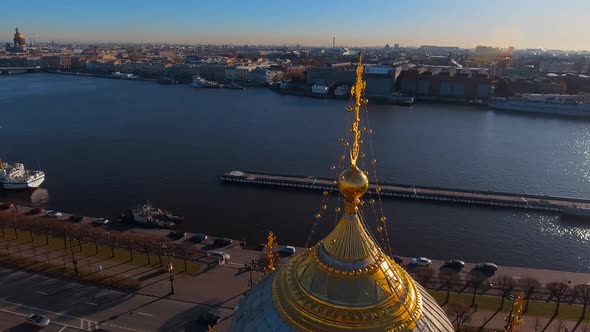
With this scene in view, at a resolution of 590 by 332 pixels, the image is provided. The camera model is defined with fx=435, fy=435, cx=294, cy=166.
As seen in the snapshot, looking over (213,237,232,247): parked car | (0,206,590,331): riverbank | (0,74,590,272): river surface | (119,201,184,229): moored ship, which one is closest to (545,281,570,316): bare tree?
(0,206,590,331): riverbank

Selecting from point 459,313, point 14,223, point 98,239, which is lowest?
point 459,313

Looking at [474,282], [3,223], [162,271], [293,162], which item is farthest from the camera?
[293,162]

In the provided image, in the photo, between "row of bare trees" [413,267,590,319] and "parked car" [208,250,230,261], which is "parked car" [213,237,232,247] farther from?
"row of bare trees" [413,267,590,319]

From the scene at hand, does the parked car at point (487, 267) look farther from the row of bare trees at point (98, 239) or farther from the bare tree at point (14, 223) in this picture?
the bare tree at point (14, 223)

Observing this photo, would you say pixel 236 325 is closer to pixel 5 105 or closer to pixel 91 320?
pixel 91 320

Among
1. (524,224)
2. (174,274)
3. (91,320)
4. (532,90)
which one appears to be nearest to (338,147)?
(524,224)

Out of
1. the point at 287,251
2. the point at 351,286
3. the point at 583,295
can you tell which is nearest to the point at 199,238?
the point at 287,251

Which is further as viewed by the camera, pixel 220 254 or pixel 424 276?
pixel 220 254

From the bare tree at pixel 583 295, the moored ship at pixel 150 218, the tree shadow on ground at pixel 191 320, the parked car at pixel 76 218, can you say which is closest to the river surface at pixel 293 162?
the moored ship at pixel 150 218

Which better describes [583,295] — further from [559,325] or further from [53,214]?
[53,214]
